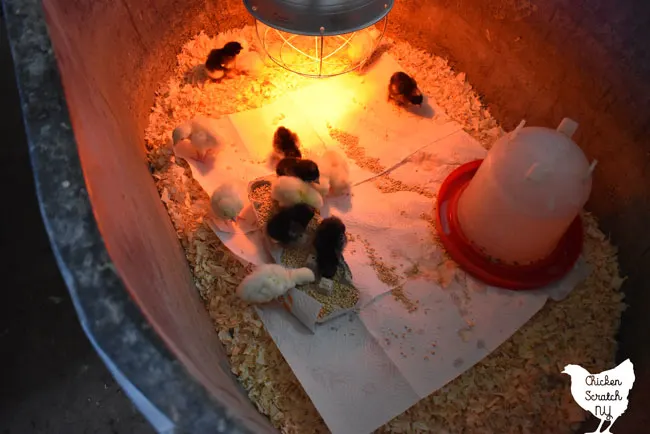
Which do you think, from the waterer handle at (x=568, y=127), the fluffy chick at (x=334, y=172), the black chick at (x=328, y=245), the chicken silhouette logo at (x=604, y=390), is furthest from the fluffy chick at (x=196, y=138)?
the chicken silhouette logo at (x=604, y=390)

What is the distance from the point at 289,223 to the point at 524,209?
25.0 inches

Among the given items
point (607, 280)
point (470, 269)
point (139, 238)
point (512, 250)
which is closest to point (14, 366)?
point (139, 238)

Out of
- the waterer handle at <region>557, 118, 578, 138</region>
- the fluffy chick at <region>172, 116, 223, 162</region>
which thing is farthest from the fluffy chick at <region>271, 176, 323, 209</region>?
the waterer handle at <region>557, 118, 578, 138</region>

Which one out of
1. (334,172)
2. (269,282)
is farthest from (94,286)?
(334,172)

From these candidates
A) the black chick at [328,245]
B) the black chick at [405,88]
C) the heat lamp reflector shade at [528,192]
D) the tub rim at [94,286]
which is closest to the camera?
the tub rim at [94,286]

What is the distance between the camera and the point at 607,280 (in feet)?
5.20

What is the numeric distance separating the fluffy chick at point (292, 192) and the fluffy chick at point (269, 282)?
206 mm

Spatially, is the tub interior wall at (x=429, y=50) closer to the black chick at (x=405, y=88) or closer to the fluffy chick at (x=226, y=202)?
the fluffy chick at (x=226, y=202)

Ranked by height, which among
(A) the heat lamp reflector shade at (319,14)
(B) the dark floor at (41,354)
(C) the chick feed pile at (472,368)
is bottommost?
(B) the dark floor at (41,354)

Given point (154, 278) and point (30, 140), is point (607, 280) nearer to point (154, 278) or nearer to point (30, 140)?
point (154, 278)

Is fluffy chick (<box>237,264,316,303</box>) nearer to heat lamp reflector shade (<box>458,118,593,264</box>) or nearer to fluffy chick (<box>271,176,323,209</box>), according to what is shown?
fluffy chick (<box>271,176,323,209</box>)

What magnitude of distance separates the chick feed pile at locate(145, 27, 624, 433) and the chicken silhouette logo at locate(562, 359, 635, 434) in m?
0.03

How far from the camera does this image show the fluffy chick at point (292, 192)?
59.9 inches

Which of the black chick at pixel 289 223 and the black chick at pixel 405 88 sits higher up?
the black chick at pixel 405 88
